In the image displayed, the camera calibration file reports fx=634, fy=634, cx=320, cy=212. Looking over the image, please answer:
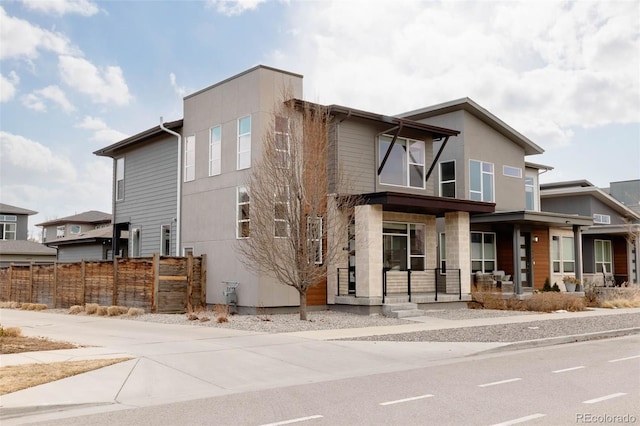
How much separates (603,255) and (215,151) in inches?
1006

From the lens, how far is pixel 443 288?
1049 inches

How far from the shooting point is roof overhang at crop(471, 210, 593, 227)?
2653 centimetres

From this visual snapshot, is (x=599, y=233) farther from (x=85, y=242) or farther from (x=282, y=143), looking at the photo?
(x=85, y=242)

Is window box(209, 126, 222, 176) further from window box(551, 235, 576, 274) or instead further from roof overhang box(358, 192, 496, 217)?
window box(551, 235, 576, 274)

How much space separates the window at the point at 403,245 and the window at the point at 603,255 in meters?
17.2

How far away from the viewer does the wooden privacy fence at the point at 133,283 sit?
71.5 feet

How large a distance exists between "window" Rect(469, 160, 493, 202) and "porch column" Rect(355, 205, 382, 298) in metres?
9.57

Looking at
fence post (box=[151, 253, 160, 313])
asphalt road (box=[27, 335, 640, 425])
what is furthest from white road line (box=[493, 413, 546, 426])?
fence post (box=[151, 253, 160, 313])

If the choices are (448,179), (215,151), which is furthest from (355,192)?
(448,179)

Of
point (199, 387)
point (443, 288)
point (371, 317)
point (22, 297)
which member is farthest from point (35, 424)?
point (22, 297)

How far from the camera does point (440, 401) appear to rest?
856 cm

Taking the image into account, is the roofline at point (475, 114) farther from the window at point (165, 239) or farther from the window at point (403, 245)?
the window at point (165, 239)

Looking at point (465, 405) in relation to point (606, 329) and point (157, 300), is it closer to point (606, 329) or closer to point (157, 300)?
→ point (606, 329)

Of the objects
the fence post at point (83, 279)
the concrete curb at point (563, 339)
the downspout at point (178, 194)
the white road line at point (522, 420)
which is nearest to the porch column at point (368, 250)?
A: the concrete curb at point (563, 339)
